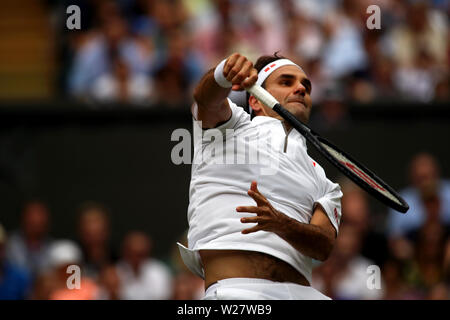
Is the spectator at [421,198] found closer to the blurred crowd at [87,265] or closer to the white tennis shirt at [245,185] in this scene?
the blurred crowd at [87,265]

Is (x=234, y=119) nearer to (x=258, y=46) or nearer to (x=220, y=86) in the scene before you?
(x=220, y=86)

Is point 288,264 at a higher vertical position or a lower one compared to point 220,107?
lower

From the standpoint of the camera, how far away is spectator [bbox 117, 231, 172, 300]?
905 cm

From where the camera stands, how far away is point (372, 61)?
1115cm

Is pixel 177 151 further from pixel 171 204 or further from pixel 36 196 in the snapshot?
pixel 36 196

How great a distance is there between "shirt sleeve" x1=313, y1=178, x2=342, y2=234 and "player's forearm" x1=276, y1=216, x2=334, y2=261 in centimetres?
15

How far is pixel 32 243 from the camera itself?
9711 millimetres

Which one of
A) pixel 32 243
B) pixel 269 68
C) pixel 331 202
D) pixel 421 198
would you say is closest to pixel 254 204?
pixel 331 202

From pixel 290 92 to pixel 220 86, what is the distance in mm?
584

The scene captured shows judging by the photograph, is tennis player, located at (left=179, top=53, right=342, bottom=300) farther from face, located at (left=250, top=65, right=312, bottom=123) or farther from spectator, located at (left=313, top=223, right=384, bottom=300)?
spectator, located at (left=313, top=223, right=384, bottom=300)

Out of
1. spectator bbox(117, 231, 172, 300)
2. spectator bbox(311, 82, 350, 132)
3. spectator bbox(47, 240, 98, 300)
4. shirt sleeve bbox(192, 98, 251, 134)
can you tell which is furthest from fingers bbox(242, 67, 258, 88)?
spectator bbox(311, 82, 350, 132)

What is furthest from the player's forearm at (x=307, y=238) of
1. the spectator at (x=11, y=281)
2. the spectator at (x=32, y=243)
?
the spectator at (x=32, y=243)
